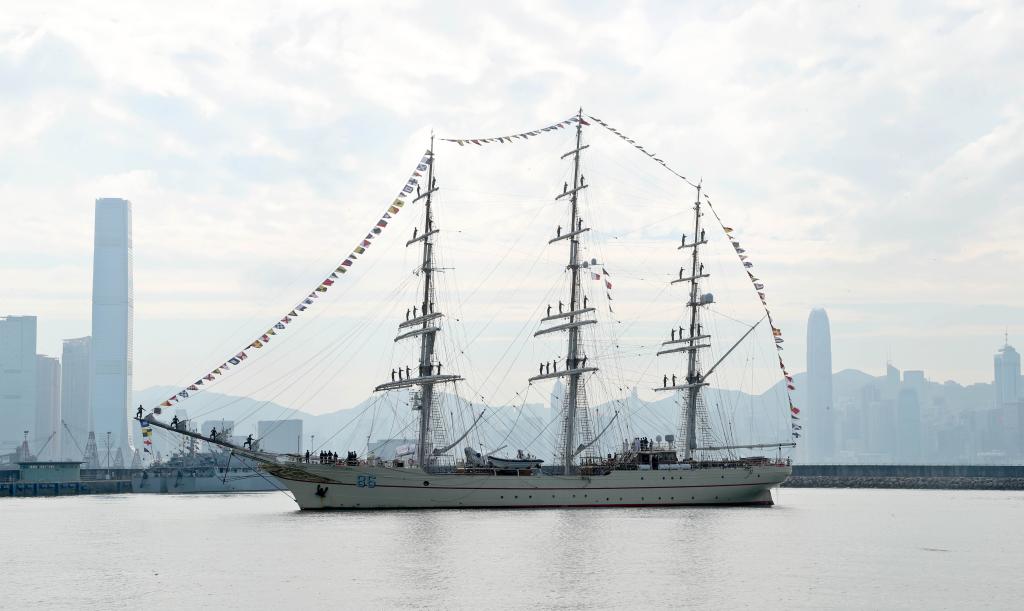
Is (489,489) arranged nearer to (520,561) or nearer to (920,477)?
(520,561)

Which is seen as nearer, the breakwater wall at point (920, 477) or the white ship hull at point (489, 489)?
the white ship hull at point (489, 489)

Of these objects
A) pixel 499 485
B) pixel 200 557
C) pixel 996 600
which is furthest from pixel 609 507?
Result: pixel 996 600

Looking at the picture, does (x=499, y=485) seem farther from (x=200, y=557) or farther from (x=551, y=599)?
(x=551, y=599)

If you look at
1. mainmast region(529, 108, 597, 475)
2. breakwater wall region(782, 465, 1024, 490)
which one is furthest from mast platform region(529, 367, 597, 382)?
breakwater wall region(782, 465, 1024, 490)

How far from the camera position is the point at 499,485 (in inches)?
3472

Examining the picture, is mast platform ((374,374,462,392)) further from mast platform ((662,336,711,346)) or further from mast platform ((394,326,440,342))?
mast platform ((662,336,711,346))

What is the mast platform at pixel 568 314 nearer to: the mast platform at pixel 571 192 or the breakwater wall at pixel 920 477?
the mast platform at pixel 571 192

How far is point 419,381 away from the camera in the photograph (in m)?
92.0

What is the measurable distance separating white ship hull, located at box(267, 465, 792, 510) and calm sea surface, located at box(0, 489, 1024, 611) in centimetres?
281

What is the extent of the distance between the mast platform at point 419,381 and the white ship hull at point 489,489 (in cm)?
786

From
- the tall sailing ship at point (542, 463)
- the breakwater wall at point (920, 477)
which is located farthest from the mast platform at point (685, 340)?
the breakwater wall at point (920, 477)

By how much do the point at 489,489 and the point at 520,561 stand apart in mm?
34472

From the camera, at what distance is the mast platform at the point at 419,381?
298 feet

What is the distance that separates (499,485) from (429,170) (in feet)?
86.4
